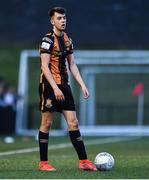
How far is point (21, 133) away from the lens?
88.1 ft

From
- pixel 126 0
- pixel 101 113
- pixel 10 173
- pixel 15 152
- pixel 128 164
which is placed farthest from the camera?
pixel 101 113

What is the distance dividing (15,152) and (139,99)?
1290 cm

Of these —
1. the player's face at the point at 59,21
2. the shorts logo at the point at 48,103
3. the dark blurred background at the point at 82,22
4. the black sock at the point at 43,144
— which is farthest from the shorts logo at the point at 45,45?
the dark blurred background at the point at 82,22

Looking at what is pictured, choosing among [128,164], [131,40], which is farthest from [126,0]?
[128,164]

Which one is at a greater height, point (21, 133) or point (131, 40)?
point (131, 40)

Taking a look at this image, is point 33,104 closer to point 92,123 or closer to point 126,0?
point 92,123

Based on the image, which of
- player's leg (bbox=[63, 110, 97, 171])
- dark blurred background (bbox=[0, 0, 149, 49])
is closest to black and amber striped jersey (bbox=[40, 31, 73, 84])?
player's leg (bbox=[63, 110, 97, 171])

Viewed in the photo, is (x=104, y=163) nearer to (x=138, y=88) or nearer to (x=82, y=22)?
(x=82, y=22)

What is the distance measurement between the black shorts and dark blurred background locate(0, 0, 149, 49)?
15095mm

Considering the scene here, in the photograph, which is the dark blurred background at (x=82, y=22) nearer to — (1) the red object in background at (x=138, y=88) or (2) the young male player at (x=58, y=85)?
(1) the red object in background at (x=138, y=88)

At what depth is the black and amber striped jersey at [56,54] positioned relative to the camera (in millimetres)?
11633

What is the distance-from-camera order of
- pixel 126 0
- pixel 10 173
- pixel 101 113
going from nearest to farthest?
pixel 10 173, pixel 126 0, pixel 101 113

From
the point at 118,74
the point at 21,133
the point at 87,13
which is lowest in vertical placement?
the point at 21,133

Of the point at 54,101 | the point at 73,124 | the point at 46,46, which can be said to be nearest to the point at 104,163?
the point at 73,124
